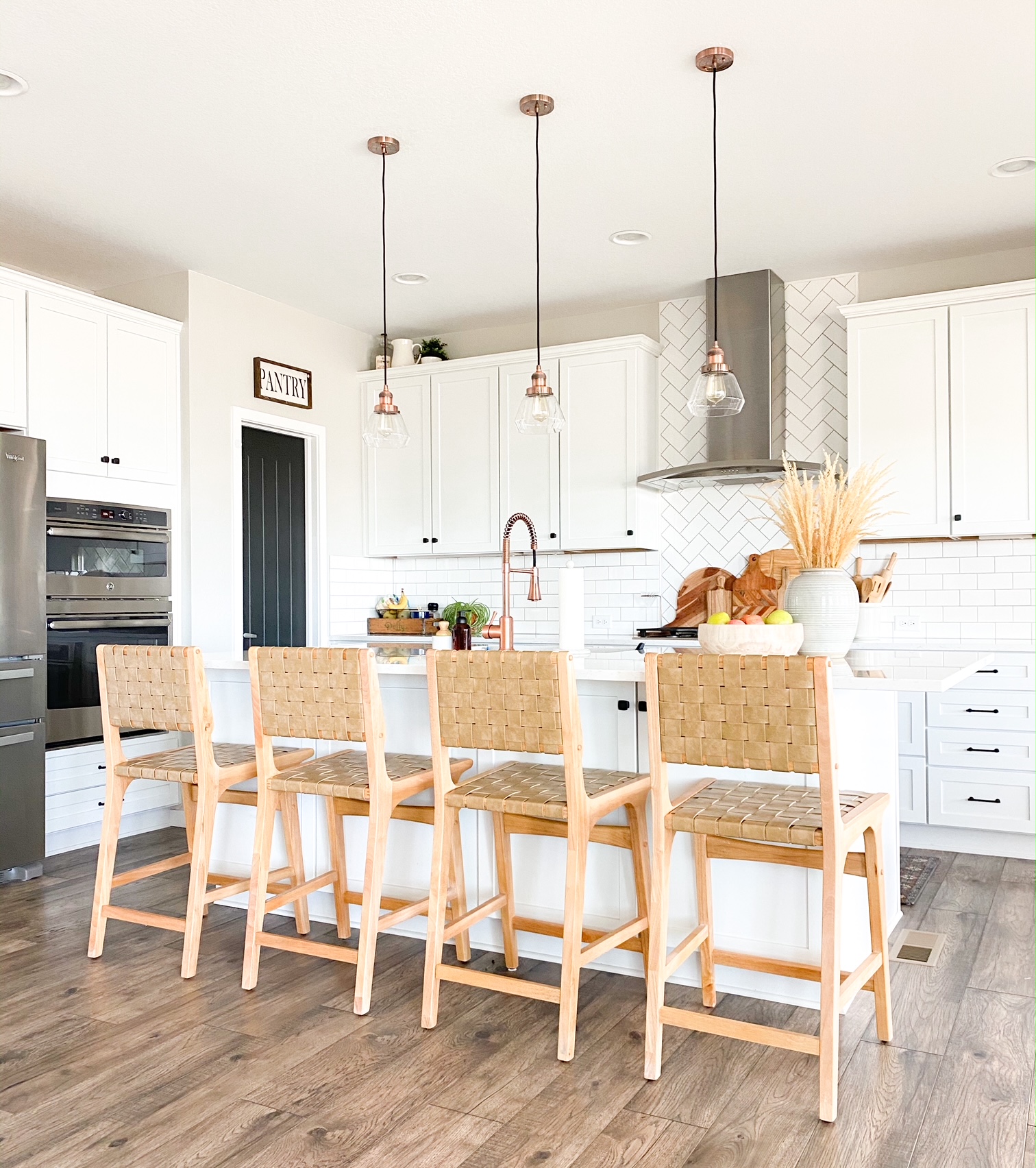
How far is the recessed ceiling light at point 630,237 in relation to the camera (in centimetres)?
443

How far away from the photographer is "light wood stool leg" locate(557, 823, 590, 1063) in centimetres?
232

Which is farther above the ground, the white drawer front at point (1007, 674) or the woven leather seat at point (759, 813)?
the white drawer front at point (1007, 674)

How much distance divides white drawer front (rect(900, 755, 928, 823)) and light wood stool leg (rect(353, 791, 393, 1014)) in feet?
8.86

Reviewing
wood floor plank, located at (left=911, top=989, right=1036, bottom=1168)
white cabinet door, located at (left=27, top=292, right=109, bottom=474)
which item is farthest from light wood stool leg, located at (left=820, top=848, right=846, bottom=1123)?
white cabinet door, located at (left=27, top=292, right=109, bottom=474)

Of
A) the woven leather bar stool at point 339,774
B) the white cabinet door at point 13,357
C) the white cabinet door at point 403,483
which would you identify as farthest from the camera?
the white cabinet door at point 403,483

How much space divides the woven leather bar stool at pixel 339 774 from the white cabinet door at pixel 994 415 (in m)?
2.83

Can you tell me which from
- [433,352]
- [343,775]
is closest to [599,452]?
[433,352]

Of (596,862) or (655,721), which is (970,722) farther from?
(655,721)

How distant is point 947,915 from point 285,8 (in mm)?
3497

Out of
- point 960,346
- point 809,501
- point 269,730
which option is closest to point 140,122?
point 269,730

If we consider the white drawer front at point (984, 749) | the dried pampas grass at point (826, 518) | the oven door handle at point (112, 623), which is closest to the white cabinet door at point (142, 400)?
the oven door handle at point (112, 623)

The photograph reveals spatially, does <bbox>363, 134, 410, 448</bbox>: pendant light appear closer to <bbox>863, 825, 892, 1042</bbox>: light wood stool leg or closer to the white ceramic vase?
the white ceramic vase

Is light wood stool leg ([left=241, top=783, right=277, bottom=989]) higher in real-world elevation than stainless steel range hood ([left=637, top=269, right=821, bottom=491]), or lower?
lower

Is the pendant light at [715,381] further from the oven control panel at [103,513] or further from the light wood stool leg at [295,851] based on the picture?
the oven control panel at [103,513]
